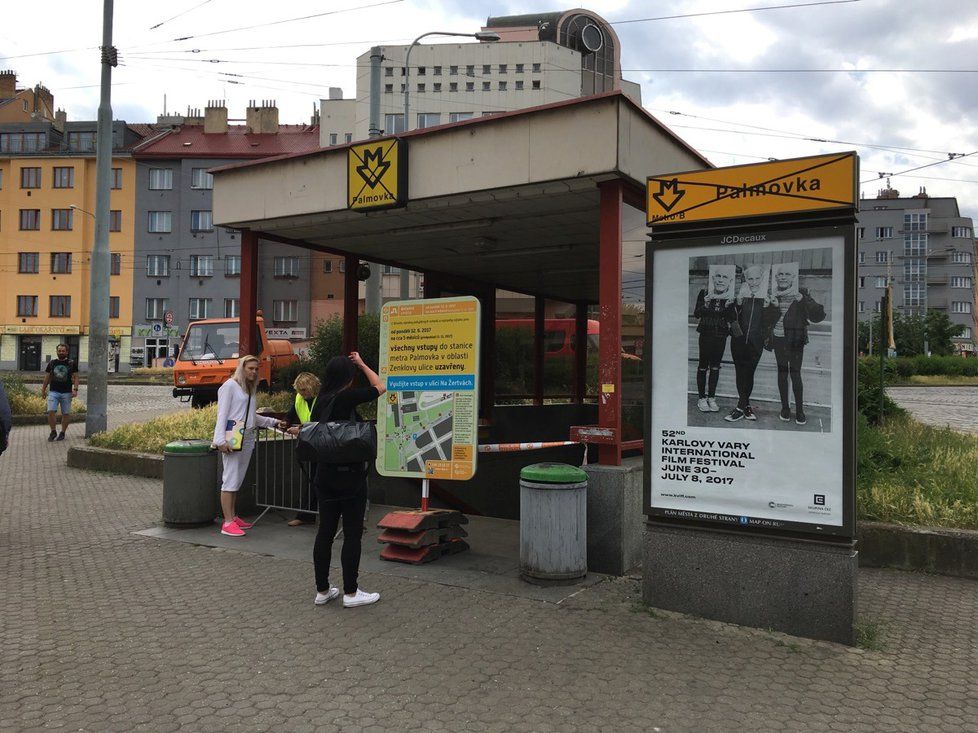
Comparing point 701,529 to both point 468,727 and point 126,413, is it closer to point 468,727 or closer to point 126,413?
point 468,727

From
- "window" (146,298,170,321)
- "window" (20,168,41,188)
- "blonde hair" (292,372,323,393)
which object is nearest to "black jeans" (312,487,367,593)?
"blonde hair" (292,372,323,393)

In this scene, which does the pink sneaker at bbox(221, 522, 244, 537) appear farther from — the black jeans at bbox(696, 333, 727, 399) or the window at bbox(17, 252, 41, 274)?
the window at bbox(17, 252, 41, 274)

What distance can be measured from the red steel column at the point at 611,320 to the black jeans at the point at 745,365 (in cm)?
135

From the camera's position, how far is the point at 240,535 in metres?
7.57

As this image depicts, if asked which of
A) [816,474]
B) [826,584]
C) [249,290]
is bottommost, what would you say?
[826,584]

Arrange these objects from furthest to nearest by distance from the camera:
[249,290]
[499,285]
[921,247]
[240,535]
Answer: [921,247]
[499,285]
[249,290]
[240,535]

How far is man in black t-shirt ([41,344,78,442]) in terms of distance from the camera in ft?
49.3

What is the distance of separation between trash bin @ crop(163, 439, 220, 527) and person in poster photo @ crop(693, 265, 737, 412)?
16.7 ft

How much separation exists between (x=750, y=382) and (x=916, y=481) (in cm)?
353

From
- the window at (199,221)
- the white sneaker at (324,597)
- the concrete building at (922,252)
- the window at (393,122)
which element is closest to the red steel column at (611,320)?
the white sneaker at (324,597)

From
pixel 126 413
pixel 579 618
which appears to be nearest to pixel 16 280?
pixel 126 413

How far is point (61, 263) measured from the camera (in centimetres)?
5675

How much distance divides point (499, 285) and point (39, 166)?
55.5 metres

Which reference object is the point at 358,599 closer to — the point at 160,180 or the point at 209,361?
the point at 209,361
